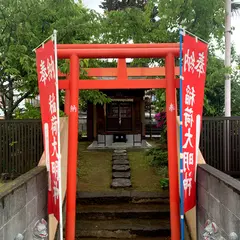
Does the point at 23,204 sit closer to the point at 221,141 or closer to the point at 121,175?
the point at 121,175

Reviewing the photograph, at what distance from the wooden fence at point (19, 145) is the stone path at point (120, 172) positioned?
7.84ft

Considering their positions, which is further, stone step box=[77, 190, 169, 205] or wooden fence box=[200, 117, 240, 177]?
wooden fence box=[200, 117, 240, 177]

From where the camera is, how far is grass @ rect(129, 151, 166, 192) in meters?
8.40

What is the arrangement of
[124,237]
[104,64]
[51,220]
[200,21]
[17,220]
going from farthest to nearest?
[104,64] < [200,21] < [124,237] < [51,220] < [17,220]

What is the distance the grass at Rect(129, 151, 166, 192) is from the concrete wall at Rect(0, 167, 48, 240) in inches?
138

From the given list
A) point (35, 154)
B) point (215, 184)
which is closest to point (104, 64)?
point (35, 154)

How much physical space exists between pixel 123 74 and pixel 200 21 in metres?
4.11

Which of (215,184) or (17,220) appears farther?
(215,184)

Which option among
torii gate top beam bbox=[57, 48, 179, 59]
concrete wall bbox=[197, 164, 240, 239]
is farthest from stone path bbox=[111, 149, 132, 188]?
torii gate top beam bbox=[57, 48, 179, 59]

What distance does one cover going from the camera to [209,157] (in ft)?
26.9

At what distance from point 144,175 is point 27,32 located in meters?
5.57

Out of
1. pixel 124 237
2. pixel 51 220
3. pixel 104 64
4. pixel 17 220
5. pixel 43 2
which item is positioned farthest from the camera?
pixel 104 64

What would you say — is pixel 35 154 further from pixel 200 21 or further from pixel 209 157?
pixel 200 21

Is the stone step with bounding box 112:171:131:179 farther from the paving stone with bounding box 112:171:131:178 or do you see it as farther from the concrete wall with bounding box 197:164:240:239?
the concrete wall with bounding box 197:164:240:239
